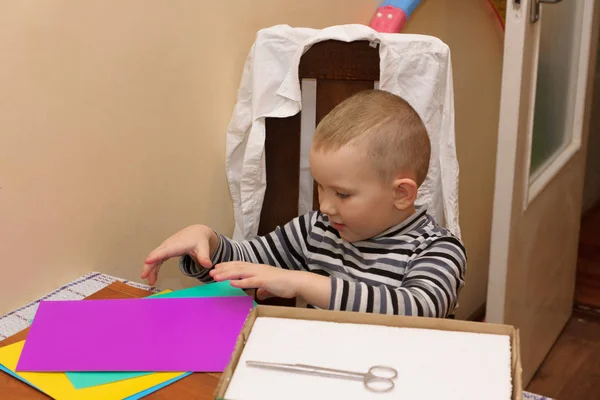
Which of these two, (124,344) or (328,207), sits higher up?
(328,207)

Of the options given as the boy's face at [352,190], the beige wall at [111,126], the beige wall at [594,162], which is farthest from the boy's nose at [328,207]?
the beige wall at [594,162]

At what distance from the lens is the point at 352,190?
38.4 inches

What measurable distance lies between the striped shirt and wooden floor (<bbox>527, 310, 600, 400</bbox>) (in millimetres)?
1261

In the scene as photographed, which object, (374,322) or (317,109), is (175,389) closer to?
(374,322)

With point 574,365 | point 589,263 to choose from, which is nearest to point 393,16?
point 574,365

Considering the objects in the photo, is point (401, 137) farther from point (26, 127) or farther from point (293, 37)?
point (26, 127)

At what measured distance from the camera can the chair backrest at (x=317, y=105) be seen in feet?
4.06

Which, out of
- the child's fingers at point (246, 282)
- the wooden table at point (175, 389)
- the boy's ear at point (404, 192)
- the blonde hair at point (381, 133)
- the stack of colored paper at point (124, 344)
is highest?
the blonde hair at point (381, 133)

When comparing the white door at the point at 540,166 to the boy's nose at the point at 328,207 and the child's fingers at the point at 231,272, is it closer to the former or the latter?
the boy's nose at the point at 328,207

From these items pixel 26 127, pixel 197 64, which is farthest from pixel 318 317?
pixel 197 64

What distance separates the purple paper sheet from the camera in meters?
0.84

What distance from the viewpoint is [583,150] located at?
2270 mm

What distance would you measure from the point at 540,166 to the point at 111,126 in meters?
1.32

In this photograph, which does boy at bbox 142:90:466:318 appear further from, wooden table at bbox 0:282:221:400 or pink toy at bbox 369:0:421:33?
pink toy at bbox 369:0:421:33
